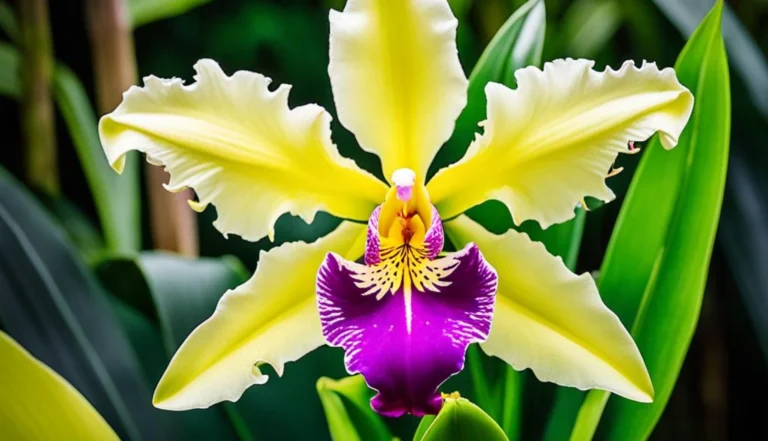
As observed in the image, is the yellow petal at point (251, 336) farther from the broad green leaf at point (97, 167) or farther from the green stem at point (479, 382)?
the broad green leaf at point (97, 167)

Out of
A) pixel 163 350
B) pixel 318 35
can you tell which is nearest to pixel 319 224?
pixel 163 350

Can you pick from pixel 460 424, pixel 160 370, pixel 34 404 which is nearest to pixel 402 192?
pixel 460 424

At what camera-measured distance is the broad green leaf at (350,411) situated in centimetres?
52

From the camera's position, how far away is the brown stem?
0.88m

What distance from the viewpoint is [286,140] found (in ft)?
1.48

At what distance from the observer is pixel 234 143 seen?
44 cm

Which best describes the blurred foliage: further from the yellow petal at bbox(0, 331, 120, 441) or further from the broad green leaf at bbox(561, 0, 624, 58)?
the yellow petal at bbox(0, 331, 120, 441)

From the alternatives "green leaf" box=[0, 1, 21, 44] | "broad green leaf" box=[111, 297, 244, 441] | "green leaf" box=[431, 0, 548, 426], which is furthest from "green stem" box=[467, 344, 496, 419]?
"green leaf" box=[0, 1, 21, 44]

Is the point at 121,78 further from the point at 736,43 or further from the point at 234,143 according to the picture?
the point at 736,43

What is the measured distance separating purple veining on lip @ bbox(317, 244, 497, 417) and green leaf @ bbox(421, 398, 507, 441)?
0.03ft

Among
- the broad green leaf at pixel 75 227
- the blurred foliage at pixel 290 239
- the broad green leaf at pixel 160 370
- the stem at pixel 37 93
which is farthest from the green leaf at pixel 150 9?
the broad green leaf at pixel 160 370

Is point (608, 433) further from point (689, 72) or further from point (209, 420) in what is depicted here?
point (209, 420)

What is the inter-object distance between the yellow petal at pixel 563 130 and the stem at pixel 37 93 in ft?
2.41

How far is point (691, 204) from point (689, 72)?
0.33 ft
